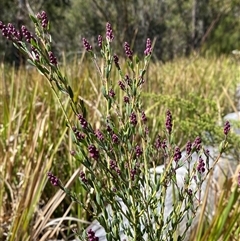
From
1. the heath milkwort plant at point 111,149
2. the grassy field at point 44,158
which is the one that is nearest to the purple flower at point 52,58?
the heath milkwort plant at point 111,149

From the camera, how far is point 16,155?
84.0 inches

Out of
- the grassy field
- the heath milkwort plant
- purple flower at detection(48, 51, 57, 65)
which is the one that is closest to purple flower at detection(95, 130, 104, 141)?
the heath milkwort plant

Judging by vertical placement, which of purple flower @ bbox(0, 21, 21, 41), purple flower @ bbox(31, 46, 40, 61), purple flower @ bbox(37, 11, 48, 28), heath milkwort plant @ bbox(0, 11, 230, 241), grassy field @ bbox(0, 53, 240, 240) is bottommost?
grassy field @ bbox(0, 53, 240, 240)

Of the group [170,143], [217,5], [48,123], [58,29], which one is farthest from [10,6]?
[170,143]

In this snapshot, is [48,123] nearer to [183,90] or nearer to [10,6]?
[183,90]

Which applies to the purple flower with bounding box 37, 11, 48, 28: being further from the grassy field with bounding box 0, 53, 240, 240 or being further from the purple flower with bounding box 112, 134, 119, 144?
the grassy field with bounding box 0, 53, 240, 240

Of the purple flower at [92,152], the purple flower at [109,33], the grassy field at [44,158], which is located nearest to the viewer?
the purple flower at [92,152]

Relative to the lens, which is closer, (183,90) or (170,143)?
(170,143)

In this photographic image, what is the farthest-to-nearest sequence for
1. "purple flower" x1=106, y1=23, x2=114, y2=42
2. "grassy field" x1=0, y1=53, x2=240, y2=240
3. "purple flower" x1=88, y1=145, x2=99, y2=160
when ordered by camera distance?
"grassy field" x1=0, y1=53, x2=240, y2=240, "purple flower" x1=106, y1=23, x2=114, y2=42, "purple flower" x1=88, y1=145, x2=99, y2=160

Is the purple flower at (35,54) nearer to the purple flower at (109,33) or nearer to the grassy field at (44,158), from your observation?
the purple flower at (109,33)

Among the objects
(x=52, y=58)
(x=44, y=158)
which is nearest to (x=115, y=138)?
(x=52, y=58)

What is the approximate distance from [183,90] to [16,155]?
1.80 metres

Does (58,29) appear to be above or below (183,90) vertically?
below

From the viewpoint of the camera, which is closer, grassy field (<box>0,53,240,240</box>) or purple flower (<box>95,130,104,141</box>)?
purple flower (<box>95,130,104,141</box>)
